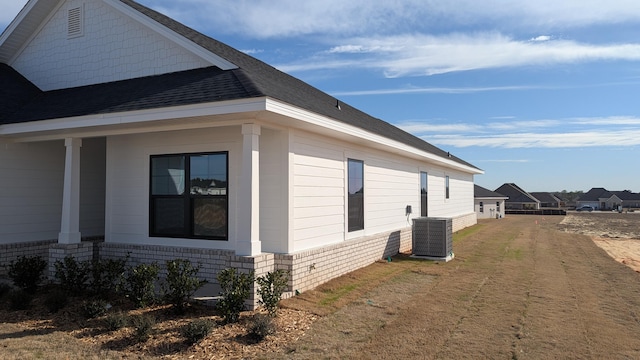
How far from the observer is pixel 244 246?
297 inches

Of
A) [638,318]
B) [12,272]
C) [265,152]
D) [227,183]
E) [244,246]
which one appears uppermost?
[265,152]

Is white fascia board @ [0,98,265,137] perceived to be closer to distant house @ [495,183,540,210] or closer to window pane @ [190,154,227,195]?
window pane @ [190,154,227,195]

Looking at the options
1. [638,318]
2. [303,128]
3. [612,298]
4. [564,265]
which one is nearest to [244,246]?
[303,128]

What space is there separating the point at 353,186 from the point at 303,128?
3099 millimetres

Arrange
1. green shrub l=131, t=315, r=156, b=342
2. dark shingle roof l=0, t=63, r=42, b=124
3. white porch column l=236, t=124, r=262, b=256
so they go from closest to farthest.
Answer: green shrub l=131, t=315, r=156, b=342 → white porch column l=236, t=124, r=262, b=256 → dark shingle roof l=0, t=63, r=42, b=124

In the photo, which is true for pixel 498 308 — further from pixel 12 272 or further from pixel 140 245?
pixel 12 272

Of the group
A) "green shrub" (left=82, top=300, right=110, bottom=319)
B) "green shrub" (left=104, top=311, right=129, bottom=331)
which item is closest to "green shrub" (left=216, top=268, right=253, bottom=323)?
"green shrub" (left=104, top=311, right=129, bottom=331)

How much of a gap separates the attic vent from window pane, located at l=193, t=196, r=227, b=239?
5795mm

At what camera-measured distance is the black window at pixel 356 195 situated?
11211mm

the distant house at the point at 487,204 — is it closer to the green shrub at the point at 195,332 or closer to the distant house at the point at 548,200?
the green shrub at the point at 195,332

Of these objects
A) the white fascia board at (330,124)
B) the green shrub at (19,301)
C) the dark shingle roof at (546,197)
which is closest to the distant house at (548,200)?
the dark shingle roof at (546,197)

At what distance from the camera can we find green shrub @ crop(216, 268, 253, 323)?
6.57m

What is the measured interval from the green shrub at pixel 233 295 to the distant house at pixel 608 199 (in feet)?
360

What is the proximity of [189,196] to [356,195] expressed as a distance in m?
4.49
